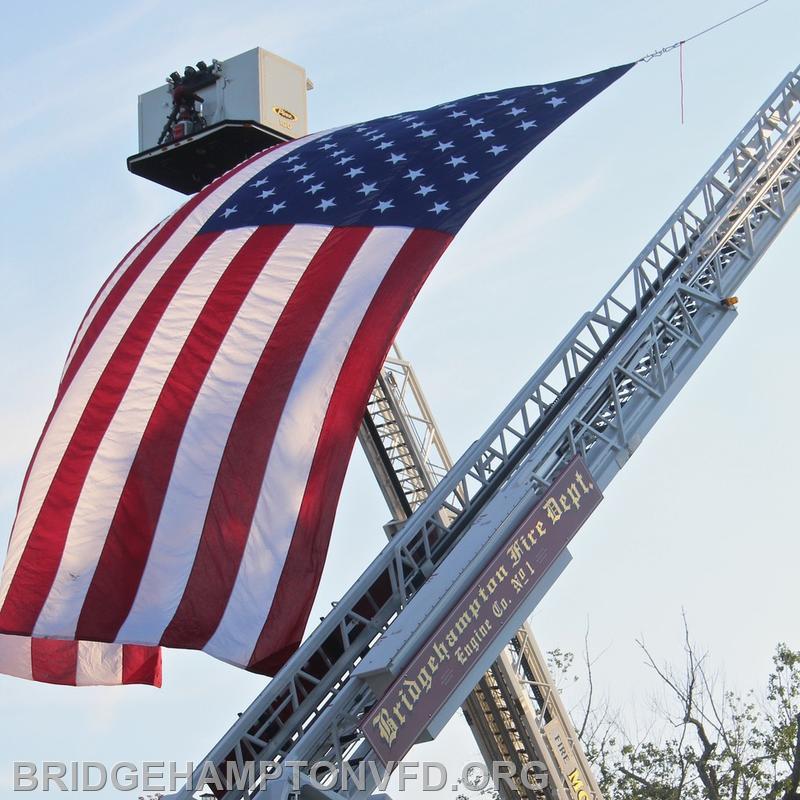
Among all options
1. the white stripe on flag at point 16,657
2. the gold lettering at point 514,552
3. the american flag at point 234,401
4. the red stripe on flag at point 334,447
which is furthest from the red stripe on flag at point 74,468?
the gold lettering at point 514,552

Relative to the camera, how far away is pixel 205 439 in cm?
1387

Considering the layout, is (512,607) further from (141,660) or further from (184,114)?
(184,114)

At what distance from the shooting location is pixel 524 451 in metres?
16.4

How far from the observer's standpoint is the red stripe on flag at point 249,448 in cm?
1273

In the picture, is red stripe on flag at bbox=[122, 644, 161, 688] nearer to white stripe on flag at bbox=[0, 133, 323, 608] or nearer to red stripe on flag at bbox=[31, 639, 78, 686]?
red stripe on flag at bbox=[31, 639, 78, 686]

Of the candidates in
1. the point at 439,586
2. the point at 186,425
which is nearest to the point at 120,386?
the point at 186,425

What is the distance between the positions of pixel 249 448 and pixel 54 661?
319 cm

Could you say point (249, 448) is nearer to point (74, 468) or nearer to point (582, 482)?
point (74, 468)

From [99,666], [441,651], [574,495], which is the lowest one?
[441,651]

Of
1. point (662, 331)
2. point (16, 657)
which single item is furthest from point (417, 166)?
point (16, 657)

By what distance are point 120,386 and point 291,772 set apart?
469 cm

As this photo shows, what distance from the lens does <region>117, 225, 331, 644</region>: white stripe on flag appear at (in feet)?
42.2

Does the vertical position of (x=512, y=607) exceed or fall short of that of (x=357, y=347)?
it falls short

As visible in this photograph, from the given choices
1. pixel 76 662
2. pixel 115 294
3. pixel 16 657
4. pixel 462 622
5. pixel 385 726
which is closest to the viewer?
pixel 385 726
